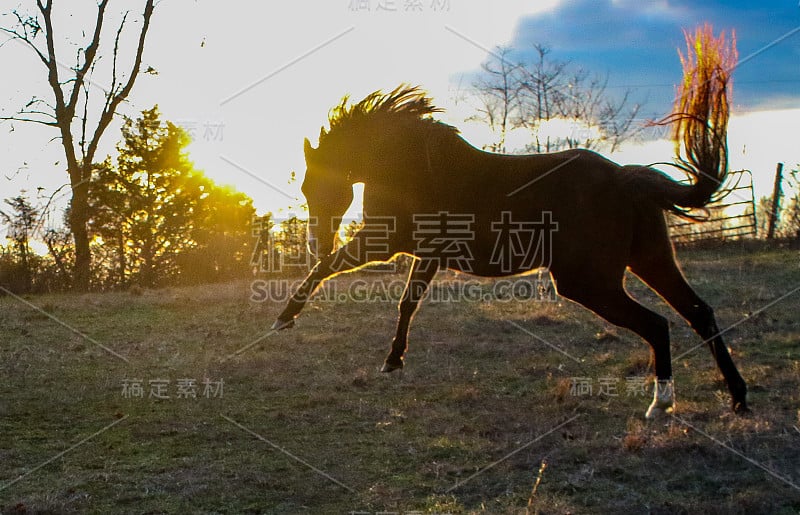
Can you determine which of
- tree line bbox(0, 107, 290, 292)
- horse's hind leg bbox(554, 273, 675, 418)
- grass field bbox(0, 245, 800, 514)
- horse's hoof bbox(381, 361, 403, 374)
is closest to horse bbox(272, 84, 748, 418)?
horse's hind leg bbox(554, 273, 675, 418)

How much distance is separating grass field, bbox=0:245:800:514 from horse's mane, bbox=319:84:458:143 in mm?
2403

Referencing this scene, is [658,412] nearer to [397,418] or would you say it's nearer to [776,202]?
[397,418]

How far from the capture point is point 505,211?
5.84 metres

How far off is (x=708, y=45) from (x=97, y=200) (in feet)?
75.9

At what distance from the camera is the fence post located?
1862cm

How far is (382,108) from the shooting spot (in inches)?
252

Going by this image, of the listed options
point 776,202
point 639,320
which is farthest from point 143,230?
point 639,320

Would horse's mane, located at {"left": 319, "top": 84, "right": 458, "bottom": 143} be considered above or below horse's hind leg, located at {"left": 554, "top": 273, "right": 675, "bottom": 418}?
above

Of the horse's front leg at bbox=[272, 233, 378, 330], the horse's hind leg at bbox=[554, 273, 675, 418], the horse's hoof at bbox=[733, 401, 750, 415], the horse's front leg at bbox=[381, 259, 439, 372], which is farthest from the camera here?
the horse's front leg at bbox=[381, 259, 439, 372]

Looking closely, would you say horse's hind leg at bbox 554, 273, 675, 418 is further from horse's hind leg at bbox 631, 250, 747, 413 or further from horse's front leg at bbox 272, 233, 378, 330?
horse's front leg at bbox 272, 233, 378, 330

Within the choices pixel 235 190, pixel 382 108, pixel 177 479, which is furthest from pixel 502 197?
pixel 235 190

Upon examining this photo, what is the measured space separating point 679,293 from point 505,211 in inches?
59.5

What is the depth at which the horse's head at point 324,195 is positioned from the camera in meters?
6.43

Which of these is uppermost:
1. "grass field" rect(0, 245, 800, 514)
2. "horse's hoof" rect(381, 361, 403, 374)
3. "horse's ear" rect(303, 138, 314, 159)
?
"horse's ear" rect(303, 138, 314, 159)
